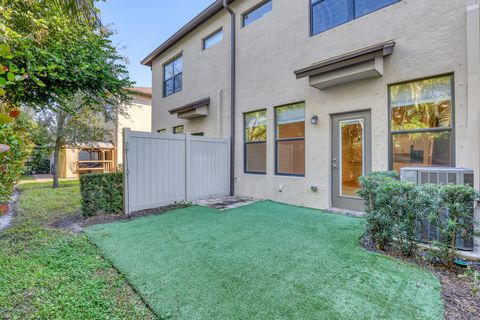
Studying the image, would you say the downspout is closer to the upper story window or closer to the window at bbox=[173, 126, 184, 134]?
the upper story window

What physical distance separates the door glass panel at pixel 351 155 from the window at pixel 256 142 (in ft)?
7.63

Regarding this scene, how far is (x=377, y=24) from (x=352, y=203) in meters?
3.85

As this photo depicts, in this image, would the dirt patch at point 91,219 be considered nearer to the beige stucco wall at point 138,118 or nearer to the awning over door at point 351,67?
the awning over door at point 351,67

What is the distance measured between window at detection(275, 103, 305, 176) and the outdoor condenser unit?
289cm

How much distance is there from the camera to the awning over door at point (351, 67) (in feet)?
15.4

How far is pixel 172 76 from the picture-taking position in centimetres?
1128

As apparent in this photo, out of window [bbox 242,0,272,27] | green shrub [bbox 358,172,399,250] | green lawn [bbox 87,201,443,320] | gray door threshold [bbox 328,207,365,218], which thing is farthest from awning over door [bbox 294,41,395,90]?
window [bbox 242,0,272,27]

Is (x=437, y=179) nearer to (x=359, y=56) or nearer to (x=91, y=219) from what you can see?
(x=359, y=56)

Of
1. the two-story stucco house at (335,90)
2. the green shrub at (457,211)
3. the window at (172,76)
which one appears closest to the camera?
the green shrub at (457,211)

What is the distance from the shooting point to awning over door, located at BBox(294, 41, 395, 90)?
4.71 meters

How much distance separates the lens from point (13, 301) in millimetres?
2416

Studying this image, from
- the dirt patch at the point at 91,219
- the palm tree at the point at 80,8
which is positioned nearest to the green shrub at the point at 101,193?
the dirt patch at the point at 91,219

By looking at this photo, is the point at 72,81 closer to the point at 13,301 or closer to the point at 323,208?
the point at 13,301

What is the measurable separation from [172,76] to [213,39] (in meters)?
3.07
